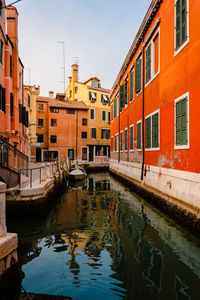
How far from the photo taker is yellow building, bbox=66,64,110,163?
34.5 meters

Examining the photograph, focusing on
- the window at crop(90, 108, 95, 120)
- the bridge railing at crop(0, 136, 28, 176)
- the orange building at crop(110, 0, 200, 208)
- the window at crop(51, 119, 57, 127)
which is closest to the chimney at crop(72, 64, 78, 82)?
the window at crop(90, 108, 95, 120)

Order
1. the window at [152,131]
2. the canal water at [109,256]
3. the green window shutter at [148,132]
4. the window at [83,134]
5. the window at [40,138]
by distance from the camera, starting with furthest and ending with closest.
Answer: the window at [83,134]
the window at [40,138]
the green window shutter at [148,132]
the window at [152,131]
the canal water at [109,256]

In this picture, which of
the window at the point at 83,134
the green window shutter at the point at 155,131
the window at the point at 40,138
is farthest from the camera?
the window at the point at 83,134

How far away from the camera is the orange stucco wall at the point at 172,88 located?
6125 mm

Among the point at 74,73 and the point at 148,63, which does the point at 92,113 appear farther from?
the point at 148,63

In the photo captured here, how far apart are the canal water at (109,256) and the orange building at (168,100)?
4.69 ft

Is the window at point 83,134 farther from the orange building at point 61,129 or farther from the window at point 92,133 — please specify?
the window at point 92,133

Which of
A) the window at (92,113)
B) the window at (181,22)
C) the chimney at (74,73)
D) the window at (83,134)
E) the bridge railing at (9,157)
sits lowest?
the bridge railing at (9,157)

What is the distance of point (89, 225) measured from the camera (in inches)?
263

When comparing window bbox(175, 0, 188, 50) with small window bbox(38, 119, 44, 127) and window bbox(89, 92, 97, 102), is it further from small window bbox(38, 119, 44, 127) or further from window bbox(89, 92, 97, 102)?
small window bbox(38, 119, 44, 127)

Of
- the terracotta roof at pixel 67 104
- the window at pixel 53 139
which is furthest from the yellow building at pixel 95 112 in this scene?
the window at pixel 53 139

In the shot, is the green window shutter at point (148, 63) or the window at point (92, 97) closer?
the green window shutter at point (148, 63)

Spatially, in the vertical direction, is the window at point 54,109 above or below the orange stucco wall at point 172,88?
above

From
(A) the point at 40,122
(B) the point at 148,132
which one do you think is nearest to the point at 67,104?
(A) the point at 40,122
